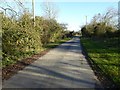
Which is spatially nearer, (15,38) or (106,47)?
(15,38)

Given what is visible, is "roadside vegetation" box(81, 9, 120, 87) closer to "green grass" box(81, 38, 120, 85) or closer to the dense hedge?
"green grass" box(81, 38, 120, 85)

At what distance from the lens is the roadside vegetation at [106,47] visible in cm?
1230

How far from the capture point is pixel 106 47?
30.5 metres

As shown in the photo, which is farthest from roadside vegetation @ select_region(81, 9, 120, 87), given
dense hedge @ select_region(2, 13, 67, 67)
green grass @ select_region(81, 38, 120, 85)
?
dense hedge @ select_region(2, 13, 67, 67)

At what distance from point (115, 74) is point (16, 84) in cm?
445

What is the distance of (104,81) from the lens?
9.55 metres

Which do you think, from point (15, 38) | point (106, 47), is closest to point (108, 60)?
point (15, 38)

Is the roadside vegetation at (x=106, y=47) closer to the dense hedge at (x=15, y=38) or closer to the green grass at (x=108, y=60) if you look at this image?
the green grass at (x=108, y=60)

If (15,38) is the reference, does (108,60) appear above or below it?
below

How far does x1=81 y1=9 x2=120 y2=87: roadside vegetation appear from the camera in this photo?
484 inches

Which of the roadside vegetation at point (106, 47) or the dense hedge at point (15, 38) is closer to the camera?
the roadside vegetation at point (106, 47)

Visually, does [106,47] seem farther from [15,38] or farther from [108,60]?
[15,38]

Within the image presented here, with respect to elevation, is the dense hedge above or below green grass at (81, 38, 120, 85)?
above

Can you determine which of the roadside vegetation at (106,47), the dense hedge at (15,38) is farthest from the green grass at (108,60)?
the dense hedge at (15,38)
